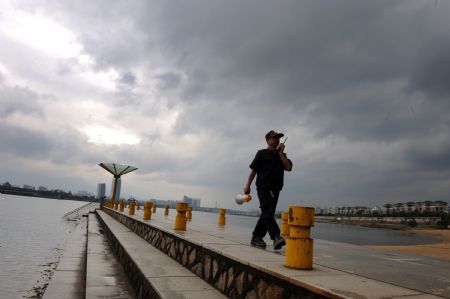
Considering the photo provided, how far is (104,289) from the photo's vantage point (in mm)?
4895

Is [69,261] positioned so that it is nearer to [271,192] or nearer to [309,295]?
[271,192]

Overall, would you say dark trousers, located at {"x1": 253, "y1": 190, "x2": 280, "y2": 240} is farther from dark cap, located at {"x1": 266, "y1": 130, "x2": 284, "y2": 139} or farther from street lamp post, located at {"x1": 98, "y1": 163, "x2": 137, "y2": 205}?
street lamp post, located at {"x1": 98, "y1": 163, "x2": 137, "y2": 205}

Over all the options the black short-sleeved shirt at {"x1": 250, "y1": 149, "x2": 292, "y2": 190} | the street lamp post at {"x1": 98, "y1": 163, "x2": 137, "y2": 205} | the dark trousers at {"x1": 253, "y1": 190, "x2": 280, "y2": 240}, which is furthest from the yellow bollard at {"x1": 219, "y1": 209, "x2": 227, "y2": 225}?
the street lamp post at {"x1": 98, "y1": 163, "x2": 137, "y2": 205}

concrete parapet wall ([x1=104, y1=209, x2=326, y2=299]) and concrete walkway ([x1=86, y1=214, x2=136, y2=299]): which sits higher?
concrete parapet wall ([x1=104, y1=209, x2=326, y2=299])

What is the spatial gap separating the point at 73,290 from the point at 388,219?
536 ft

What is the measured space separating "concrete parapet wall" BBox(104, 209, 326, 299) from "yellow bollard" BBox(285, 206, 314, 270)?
385 millimetres

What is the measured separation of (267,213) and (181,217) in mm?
2772

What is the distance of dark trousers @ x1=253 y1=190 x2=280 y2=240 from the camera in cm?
508

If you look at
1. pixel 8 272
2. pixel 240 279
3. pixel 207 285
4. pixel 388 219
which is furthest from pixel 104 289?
pixel 388 219

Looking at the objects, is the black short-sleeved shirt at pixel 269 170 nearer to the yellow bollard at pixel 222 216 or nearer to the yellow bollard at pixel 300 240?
the yellow bollard at pixel 300 240

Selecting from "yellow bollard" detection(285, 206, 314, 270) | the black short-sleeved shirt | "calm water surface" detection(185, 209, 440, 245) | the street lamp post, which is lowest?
"calm water surface" detection(185, 209, 440, 245)

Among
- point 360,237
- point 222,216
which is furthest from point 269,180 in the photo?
point 360,237

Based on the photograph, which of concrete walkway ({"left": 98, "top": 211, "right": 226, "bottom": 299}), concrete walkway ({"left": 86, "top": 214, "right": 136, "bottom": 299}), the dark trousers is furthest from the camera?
the dark trousers

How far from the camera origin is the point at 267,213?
5.14 m
